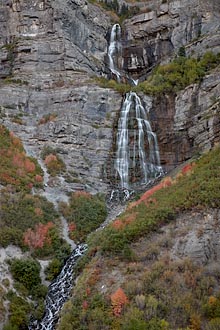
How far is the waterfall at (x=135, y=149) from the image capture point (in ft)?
123

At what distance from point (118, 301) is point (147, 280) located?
1619mm

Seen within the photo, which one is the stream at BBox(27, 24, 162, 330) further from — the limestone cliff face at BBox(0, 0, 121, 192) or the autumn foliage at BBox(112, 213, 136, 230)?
the autumn foliage at BBox(112, 213, 136, 230)

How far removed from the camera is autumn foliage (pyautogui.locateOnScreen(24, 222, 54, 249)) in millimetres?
26656

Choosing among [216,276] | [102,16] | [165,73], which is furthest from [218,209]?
[102,16]

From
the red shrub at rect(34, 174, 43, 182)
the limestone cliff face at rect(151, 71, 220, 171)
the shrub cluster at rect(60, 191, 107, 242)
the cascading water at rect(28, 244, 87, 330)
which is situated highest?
the limestone cliff face at rect(151, 71, 220, 171)

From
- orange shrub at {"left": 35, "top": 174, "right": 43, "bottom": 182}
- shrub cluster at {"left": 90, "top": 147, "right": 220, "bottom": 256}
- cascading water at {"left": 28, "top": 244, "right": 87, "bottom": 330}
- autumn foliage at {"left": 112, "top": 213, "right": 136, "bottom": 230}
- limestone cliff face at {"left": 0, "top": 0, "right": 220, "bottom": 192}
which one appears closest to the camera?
cascading water at {"left": 28, "top": 244, "right": 87, "bottom": 330}

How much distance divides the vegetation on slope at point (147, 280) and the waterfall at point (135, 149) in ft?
A: 35.9

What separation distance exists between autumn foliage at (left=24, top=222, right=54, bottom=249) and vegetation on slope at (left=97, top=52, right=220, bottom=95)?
65.3 feet

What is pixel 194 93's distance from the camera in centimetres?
4091

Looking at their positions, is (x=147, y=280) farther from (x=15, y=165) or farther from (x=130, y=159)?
(x=130, y=159)

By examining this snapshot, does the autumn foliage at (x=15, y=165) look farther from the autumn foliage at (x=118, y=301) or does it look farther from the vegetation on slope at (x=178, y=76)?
the autumn foliage at (x=118, y=301)

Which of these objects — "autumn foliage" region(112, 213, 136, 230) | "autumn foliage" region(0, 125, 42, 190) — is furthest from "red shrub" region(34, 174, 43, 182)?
"autumn foliage" region(112, 213, 136, 230)

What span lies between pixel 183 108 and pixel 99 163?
9453 millimetres

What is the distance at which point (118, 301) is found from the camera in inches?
753
